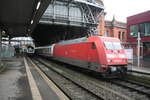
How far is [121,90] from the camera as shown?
10891 millimetres

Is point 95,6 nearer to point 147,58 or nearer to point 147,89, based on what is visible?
point 147,58

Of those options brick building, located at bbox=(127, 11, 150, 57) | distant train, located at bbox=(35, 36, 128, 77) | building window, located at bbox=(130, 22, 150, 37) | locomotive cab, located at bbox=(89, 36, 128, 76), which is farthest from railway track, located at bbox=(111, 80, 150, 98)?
building window, located at bbox=(130, 22, 150, 37)

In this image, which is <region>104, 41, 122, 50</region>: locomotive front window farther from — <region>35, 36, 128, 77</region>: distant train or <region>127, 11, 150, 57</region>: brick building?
<region>127, 11, 150, 57</region>: brick building

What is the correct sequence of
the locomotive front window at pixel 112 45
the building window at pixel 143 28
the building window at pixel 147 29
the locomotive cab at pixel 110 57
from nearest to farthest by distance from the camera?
the locomotive cab at pixel 110 57 < the locomotive front window at pixel 112 45 < the building window at pixel 147 29 < the building window at pixel 143 28

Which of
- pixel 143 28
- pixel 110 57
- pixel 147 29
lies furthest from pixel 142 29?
pixel 110 57

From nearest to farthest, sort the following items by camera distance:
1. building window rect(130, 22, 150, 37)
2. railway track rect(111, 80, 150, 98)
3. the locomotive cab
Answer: railway track rect(111, 80, 150, 98) → the locomotive cab → building window rect(130, 22, 150, 37)

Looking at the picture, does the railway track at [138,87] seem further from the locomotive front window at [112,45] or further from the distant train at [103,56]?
the locomotive front window at [112,45]

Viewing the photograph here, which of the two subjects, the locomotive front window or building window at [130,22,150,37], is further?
building window at [130,22,150,37]

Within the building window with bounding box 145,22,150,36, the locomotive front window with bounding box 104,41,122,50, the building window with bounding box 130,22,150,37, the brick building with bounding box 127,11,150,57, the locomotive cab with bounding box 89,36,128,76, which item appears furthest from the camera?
the building window with bounding box 130,22,150,37

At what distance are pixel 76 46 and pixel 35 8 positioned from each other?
4.31 metres

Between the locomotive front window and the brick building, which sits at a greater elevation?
the brick building

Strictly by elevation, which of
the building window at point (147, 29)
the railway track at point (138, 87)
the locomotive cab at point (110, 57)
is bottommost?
the railway track at point (138, 87)

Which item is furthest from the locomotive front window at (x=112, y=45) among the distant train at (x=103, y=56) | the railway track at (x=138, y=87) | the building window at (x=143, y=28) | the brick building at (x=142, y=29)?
the building window at (x=143, y=28)

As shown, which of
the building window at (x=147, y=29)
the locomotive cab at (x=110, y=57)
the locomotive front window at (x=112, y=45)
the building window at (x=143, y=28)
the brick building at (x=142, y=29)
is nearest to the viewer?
the locomotive cab at (x=110, y=57)
